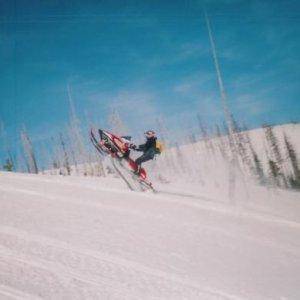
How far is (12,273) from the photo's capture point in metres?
6.49

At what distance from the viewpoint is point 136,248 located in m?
8.31

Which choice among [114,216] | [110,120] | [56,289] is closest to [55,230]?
[114,216]

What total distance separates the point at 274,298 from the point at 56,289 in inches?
139

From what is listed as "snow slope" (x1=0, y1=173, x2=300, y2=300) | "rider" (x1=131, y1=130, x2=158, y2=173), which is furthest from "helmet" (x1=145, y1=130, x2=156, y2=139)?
"snow slope" (x1=0, y1=173, x2=300, y2=300)

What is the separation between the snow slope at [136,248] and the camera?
644 cm

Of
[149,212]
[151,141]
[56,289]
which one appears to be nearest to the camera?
[56,289]

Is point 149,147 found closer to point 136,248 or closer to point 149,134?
point 149,134

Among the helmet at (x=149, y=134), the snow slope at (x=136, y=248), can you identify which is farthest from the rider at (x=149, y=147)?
the snow slope at (x=136, y=248)

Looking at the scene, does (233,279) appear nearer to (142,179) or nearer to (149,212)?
(149,212)

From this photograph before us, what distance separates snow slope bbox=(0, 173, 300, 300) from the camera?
254 inches

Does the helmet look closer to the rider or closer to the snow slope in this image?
the rider

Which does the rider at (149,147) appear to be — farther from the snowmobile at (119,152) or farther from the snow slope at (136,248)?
the snow slope at (136,248)

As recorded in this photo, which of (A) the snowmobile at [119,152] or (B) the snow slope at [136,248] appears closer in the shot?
(B) the snow slope at [136,248]

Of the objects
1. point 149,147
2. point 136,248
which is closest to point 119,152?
point 149,147
